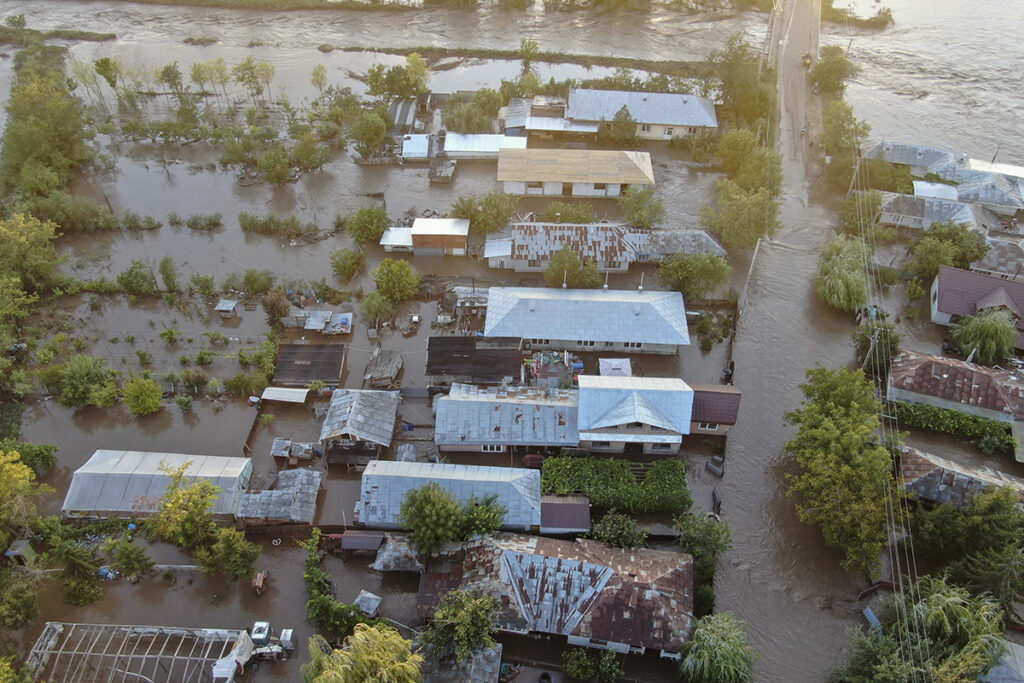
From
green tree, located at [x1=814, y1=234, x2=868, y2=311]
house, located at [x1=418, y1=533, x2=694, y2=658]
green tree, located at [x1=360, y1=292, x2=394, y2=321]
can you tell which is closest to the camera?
house, located at [x1=418, y1=533, x2=694, y2=658]

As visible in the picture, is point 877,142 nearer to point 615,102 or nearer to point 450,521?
point 615,102

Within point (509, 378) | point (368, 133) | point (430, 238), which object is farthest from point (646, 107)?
point (509, 378)

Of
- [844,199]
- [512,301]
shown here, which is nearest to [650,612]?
[512,301]

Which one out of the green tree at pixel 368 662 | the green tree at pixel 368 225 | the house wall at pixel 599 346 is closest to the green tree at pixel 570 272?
the house wall at pixel 599 346

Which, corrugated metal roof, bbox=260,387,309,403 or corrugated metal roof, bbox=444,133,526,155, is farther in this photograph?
corrugated metal roof, bbox=444,133,526,155

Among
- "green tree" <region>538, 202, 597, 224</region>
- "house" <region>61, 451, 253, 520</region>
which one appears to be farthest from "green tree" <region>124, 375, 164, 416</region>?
"green tree" <region>538, 202, 597, 224</region>

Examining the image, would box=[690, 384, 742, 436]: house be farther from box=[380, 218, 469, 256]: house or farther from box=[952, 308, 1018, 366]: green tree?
Result: box=[380, 218, 469, 256]: house

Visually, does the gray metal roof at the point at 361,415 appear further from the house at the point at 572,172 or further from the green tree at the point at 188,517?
the house at the point at 572,172
